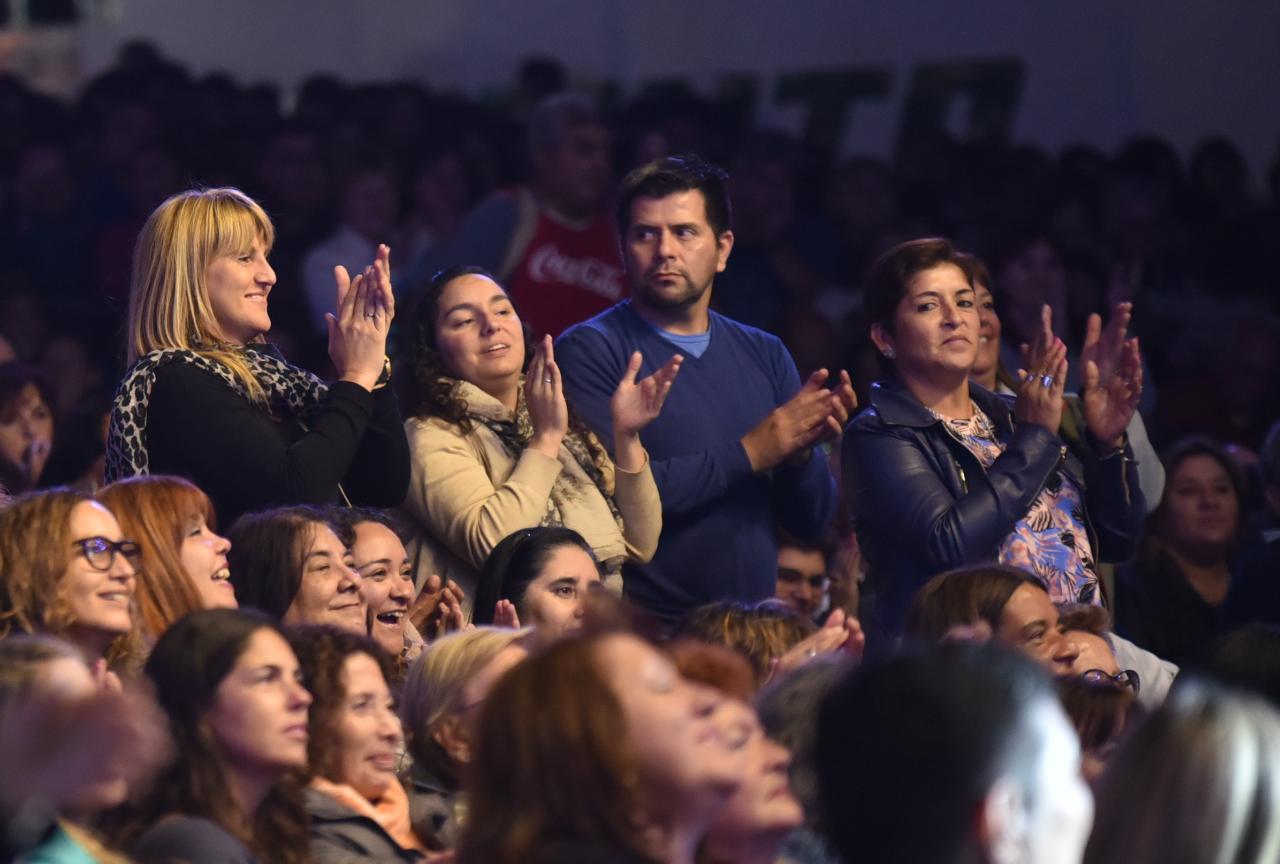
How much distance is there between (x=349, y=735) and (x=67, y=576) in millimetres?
509

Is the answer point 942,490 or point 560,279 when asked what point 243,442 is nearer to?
point 942,490

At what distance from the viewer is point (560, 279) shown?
248 inches

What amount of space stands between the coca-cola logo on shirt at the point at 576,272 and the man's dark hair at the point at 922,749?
3.94 m

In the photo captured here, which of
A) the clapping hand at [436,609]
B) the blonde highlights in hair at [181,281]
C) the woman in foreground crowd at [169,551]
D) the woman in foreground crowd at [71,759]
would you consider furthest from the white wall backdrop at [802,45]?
the woman in foreground crowd at [71,759]

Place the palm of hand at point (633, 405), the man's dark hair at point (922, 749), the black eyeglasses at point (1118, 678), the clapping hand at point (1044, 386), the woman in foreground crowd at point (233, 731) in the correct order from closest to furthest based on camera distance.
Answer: the man's dark hair at point (922, 749), the woman in foreground crowd at point (233, 731), the black eyeglasses at point (1118, 678), the clapping hand at point (1044, 386), the palm of hand at point (633, 405)

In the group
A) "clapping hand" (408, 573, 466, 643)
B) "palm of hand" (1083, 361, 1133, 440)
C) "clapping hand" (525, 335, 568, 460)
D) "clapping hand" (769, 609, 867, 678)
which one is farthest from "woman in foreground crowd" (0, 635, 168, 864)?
"palm of hand" (1083, 361, 1133, 440)

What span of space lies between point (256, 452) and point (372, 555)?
33 cm

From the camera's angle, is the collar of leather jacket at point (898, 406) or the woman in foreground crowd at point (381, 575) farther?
the collar of leather jacket at point (898, 406)

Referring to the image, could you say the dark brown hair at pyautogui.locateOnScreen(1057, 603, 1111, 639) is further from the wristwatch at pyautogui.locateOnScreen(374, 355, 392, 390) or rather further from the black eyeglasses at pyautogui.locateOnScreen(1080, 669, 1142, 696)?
the wristwatch at pyautogui.locateOnScreen(374, 355, 392, 390)

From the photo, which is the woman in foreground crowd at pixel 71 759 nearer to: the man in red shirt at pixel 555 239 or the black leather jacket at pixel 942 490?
the black leather jacket at pixel 942 490

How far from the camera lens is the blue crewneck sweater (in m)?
4.89

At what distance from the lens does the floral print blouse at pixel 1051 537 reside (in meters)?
4.62

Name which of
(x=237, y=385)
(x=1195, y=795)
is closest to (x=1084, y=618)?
(x=237, y=385)

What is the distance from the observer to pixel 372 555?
→ 4.22 m
